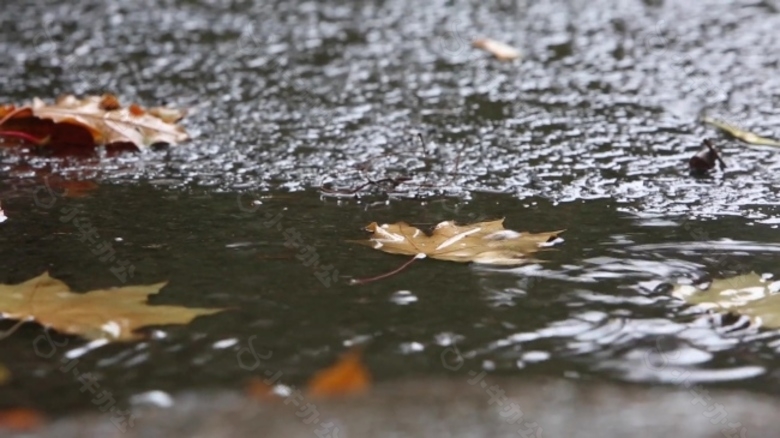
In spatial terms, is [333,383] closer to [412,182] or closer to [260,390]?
[260,390]

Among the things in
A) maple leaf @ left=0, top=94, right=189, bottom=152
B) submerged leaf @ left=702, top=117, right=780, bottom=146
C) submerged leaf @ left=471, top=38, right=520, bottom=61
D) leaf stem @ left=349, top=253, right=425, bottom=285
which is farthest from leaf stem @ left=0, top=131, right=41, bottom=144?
submerged leaf @ left=702, top=117, right=780, bottom=146

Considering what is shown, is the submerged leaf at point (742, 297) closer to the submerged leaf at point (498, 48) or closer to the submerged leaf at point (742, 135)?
the submerged leaf at point (742, 135)

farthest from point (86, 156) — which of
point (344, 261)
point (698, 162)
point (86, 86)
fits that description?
point (698, 162)

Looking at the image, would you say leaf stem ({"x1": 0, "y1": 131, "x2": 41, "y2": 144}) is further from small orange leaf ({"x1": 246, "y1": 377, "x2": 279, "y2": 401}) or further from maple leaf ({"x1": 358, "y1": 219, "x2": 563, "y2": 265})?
small orange leaf ({"x1": 246, "y1": 377, "x2": 279, "y2": 401})

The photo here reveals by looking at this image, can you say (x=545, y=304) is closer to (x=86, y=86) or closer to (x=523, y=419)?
(x=523, y=419)

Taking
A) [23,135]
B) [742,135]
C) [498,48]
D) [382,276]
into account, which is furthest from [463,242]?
[498,48]

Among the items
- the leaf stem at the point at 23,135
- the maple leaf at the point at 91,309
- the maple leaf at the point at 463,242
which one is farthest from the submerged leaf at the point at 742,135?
the leaf stem at the point at 23,135

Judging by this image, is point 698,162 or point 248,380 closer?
point 248,380

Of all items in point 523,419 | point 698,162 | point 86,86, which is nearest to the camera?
point 523,419
